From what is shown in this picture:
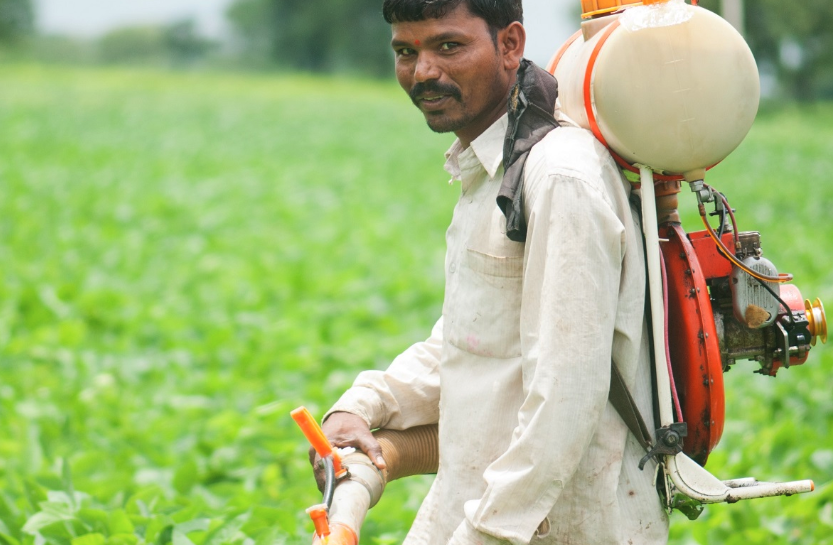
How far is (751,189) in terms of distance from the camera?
51.2 feet

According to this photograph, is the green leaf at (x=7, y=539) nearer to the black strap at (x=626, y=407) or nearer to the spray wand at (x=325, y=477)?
the spray wand at (x=325, y=477)

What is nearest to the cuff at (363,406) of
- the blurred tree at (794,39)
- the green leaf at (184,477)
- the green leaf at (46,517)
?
the green leaf at (46,517)

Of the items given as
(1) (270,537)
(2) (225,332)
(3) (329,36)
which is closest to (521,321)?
(1) (270,537)

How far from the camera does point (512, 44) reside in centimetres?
212

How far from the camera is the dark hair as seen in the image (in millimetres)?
2014

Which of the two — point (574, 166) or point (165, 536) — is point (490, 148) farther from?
point (165, 536)

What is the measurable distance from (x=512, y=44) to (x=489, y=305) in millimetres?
537

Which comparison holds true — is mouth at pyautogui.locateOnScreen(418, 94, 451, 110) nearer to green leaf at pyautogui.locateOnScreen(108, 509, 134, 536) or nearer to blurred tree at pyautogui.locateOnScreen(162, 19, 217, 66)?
green leaf at pyautogui.locateOnScreen(108, 509, 134, 536)

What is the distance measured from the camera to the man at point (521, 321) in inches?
70.5

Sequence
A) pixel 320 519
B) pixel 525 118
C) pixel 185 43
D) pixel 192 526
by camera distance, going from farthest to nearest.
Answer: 1. pixel 185 43
2. pixel 192 526
3. pixel 525 118
4. pixel 320 519

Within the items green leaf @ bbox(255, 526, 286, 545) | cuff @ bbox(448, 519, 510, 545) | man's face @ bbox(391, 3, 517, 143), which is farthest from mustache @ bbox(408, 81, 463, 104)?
green leaf @ bbox(255, 526, 286, 545)

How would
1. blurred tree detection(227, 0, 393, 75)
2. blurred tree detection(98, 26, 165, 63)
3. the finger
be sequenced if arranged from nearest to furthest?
the finger, blurred tree detection(227, 0, 393, 75), blurred tree detection(98, 26, 165, 63)

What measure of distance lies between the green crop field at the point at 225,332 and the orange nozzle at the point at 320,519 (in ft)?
3.39

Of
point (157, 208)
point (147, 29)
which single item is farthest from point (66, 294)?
point (147, 29)
